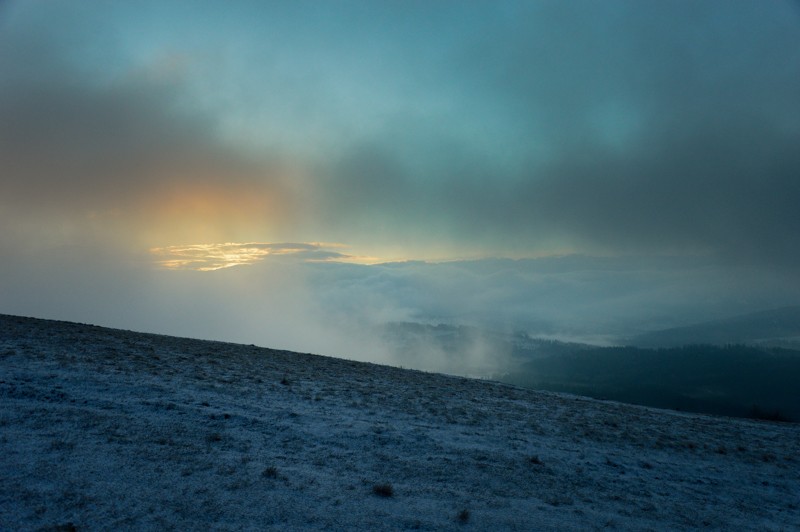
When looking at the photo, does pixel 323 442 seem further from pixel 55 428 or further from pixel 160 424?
pixel 55 428

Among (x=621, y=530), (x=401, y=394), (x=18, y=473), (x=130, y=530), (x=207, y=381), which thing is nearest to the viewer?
(x=130, y=530)

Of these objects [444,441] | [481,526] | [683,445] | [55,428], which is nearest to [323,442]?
[444,441]

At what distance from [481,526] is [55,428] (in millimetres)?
13850

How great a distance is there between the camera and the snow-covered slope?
433 inches

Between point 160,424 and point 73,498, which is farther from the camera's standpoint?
point 160,424

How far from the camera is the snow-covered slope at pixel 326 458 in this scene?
11.0m

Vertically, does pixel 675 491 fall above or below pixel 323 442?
below

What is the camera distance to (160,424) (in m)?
15.4

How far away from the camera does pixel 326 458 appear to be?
14.7 meters

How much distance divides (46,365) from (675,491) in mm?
28340

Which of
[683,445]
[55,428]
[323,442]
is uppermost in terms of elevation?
[55,428]

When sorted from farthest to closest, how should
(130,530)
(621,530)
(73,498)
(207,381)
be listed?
(207,381) < (621,530) < (73,498) < (130,530)

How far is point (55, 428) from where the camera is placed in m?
13.7

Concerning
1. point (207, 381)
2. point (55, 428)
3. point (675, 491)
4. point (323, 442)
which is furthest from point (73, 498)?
point (675, 491)
